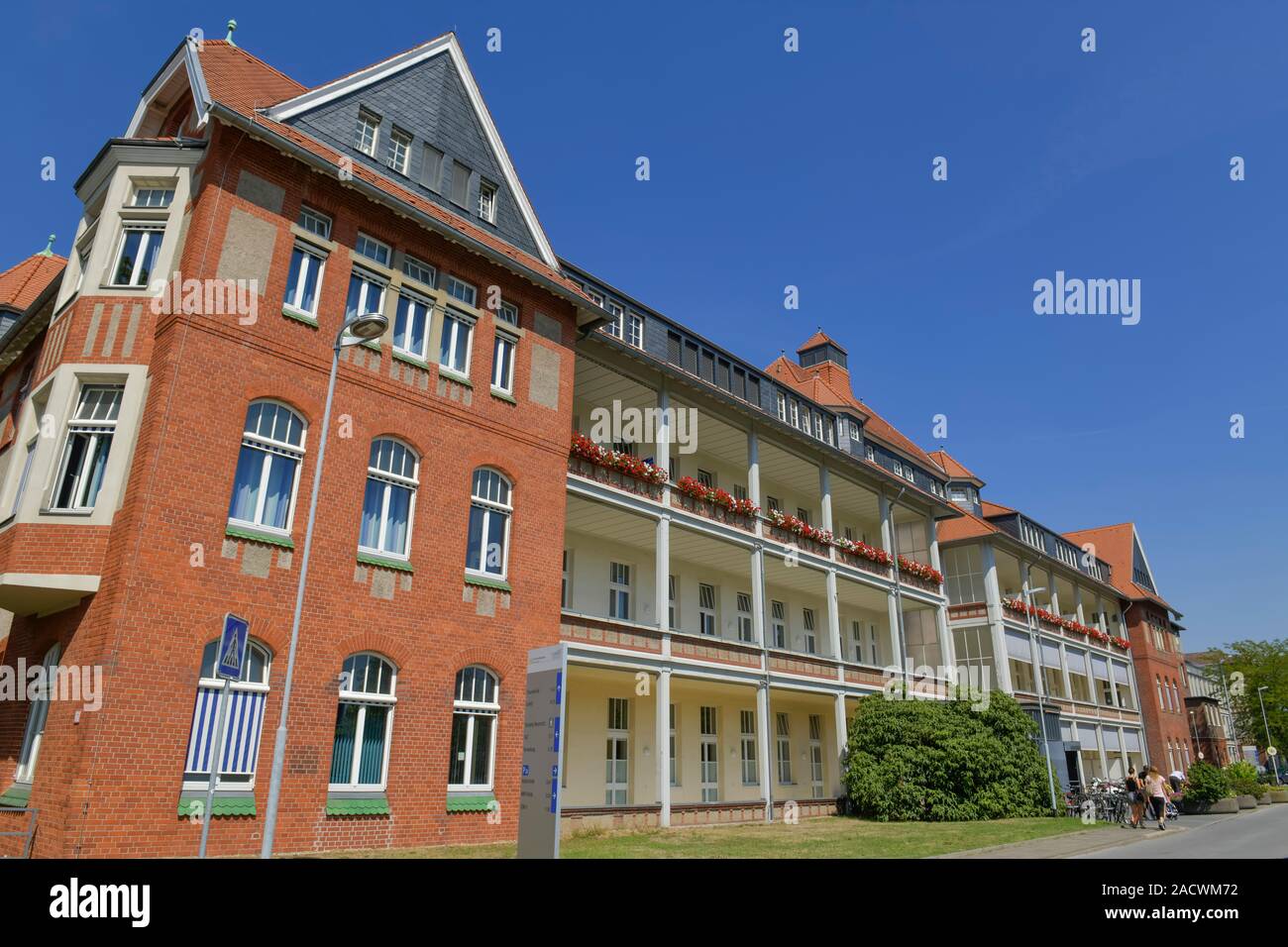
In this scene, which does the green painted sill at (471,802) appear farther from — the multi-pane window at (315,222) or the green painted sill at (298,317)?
the multi-pane window at (315,222)

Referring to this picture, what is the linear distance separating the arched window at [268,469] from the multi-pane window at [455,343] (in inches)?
144

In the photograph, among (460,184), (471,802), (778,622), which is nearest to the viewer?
(471,802)

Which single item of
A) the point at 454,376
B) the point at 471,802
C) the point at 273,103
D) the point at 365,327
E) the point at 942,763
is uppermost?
the point at 273,103


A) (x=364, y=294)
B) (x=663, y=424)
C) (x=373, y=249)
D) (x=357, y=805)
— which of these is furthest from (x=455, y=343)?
(x=357, y=805)

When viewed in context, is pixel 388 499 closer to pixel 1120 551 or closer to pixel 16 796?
pixel 16 796

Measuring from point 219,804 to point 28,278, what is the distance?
23.1 m

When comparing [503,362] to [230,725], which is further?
[503,362]

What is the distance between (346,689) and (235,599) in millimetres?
2452

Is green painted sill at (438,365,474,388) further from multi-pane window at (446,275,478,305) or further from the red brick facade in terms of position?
multi-pane window at (446,275,478,305)

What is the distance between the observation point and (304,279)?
50.0 feet

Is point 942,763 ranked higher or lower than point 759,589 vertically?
lower

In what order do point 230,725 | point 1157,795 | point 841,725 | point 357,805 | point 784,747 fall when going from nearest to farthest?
1. point 230,725
2. point 357,805
3. point 1157,795
4. point 841,725
5. point 784,747
